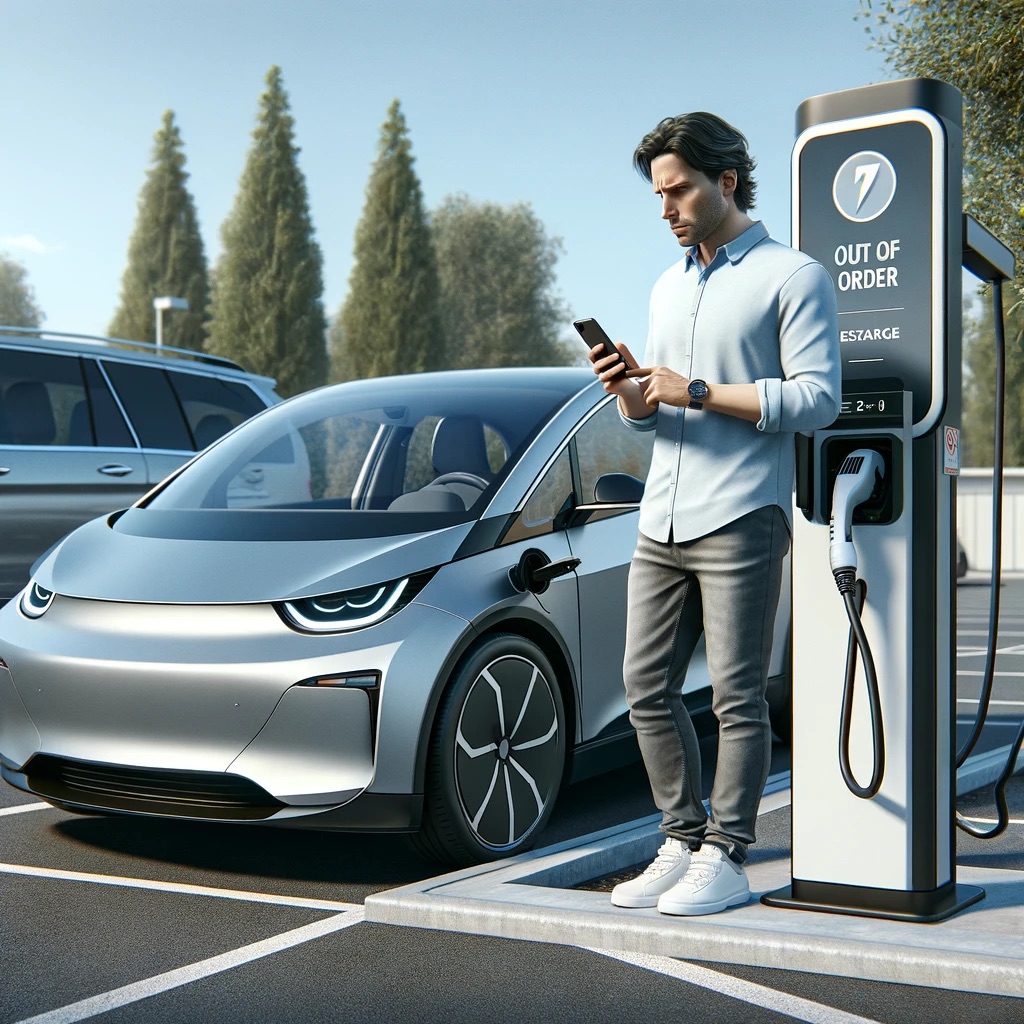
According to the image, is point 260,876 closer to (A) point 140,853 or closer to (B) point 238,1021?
(A) point 140,853

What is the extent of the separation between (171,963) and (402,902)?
59cm

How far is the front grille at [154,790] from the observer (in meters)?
4.10

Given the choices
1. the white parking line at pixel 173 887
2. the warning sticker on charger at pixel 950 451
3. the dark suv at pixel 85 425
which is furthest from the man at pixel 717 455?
the dark suv at pixel 85 425

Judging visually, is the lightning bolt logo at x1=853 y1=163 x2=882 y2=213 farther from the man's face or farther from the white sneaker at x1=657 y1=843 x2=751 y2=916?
the white sneaker at x1=657 y1=843 x2=751 y2=916

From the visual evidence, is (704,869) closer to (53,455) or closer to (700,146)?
(700,146)

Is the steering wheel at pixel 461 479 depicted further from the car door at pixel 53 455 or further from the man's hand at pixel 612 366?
the car door at pixel 53 455

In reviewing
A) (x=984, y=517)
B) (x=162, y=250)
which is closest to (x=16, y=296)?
(x=162, y=250)

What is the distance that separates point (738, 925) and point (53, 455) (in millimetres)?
5544

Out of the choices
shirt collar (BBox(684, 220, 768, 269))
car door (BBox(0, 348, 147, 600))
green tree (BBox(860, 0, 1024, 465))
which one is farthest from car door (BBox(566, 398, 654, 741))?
green tree (BBox(860, 0, 1024, 465))

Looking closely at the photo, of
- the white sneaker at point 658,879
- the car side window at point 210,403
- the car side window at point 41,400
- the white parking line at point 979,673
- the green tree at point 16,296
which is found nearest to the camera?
the white sneaker at point 658,879

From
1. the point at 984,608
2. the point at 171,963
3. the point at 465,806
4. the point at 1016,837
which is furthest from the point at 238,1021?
the point at 984,608

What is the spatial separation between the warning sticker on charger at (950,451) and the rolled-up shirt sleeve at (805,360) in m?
0.33

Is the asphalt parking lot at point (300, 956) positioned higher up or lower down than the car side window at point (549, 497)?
lower down

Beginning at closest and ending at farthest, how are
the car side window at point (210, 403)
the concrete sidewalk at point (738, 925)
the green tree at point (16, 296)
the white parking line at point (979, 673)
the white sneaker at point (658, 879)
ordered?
the concrete sidewalk at point (738, 925), the white sneaker at point (658, 879), the car side window at point (210, 403), the white parking line at point (979, 673), the green tree at point (16, 296)
